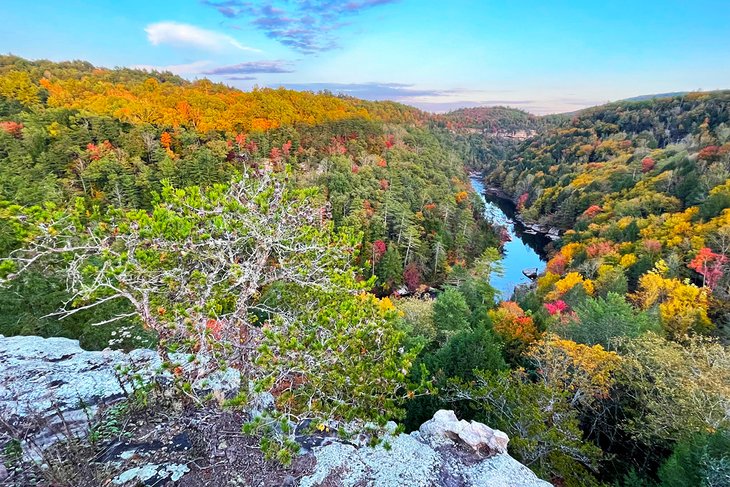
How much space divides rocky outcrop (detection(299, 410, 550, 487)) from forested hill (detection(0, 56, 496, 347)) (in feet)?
71.7

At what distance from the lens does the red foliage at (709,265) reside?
33.4 m

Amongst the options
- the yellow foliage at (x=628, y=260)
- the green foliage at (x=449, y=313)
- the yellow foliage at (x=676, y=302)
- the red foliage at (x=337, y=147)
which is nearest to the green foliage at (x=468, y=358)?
the green foliage at (x=449, y=313)

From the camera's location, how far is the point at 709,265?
3531 cm

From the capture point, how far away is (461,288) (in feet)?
123

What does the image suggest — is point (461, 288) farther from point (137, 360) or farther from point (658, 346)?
point (137, 360)

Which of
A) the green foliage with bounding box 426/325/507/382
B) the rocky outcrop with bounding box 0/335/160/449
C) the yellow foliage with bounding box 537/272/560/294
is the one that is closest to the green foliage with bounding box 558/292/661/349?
the green foliage with bounding box 426/325/507/382

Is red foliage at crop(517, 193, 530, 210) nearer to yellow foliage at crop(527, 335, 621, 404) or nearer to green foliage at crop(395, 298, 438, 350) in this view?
green foliage at crop(395, 298, 438, 350)

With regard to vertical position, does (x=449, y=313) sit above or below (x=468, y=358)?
below

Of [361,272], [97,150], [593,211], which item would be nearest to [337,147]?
[97,150]

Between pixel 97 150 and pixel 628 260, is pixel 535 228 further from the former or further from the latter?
pixel 97 150

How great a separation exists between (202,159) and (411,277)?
109ft

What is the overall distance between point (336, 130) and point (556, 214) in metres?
53.3

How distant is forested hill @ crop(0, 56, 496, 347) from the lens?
45375 mm

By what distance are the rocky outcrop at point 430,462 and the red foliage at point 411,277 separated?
1611 inches
